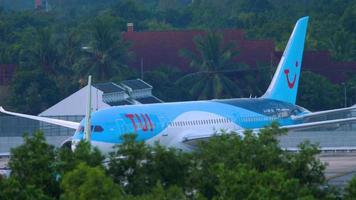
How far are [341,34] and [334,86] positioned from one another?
20987 millimetres

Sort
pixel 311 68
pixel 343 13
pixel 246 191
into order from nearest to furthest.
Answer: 1. pixel 246 191
2. pixel 311 68
3. pixel 343 13

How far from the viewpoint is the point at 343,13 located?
13500 cm

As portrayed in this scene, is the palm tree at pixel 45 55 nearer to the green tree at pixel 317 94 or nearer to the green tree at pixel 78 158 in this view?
the green tree at pixel 317 94

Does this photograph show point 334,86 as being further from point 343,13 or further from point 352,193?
point 352,193

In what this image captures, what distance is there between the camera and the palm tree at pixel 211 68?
9381cm

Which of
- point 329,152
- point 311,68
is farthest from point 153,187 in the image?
point 311,68

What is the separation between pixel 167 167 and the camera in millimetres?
29500

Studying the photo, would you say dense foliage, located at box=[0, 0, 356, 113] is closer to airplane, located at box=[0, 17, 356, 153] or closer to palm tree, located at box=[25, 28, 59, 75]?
palm tree, located at box=[25, 28, 59, 75]

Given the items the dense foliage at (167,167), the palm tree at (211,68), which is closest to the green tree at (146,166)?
the dense foliage at (167,167)

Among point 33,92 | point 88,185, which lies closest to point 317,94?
point 33,92

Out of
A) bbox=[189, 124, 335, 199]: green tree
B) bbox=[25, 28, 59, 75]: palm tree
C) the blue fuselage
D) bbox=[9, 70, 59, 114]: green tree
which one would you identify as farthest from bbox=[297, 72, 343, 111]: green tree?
bbox=[189, 124, 335, 199]: green tree

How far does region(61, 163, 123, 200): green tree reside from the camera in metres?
26.5

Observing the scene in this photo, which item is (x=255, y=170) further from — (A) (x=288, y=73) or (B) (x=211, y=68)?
(B) (x=211, y=68)

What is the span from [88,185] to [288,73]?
37.4 meters
